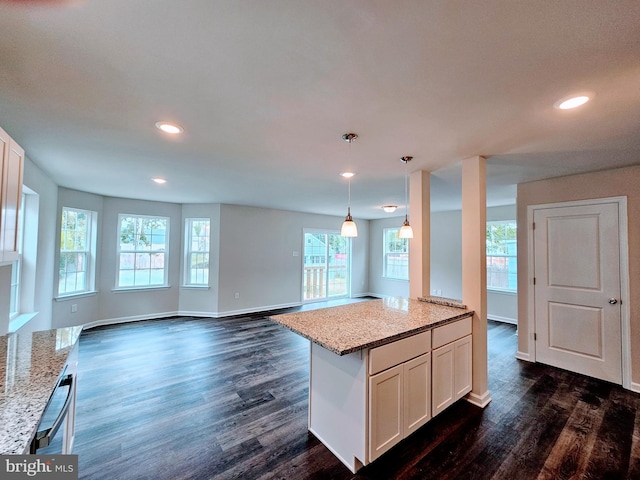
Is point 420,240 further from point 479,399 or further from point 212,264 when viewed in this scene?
point 212,264

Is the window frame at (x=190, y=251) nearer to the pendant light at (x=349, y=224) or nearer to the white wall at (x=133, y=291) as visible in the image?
the white wall at (x=133, y=291)

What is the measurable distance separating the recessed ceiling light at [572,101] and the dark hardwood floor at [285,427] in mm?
2368

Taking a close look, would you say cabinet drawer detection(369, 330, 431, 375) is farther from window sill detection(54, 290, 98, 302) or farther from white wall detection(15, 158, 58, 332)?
window sill detection(54, 290, 98, 302)

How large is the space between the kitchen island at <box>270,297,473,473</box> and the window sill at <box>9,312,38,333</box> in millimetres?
2900

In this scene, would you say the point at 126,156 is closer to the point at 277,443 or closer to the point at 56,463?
the point at 56,463

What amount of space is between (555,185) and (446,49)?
3.19 metres

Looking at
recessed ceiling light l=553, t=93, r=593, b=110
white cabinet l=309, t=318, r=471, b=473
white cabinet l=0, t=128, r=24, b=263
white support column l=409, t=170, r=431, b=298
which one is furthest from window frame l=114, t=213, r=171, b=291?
recessed ceiling light l=553, t=93, r=593, b=110

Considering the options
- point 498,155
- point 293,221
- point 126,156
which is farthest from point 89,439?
point 293,221

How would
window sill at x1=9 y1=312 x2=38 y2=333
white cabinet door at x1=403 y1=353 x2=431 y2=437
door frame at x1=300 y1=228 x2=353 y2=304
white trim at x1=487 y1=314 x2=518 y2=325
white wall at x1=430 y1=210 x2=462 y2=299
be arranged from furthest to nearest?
door frame at x1=300 y1=228 x2=353 y2=304 → white wall at x1=430 y1=210 x2=462 y2=299 → white trim at x1=487 y1=314 x2=518 y2=325 → window sill at x1=9 y1=312 x2=38 y2=333 → white cabinet door at x1=403 y1=353 x2=431 y2=437

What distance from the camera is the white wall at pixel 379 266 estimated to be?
24.7ft

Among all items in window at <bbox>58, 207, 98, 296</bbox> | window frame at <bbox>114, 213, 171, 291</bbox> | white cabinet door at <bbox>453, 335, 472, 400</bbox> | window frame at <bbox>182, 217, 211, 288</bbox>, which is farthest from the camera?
window frame at <bbox>182, 217, 211, 288</bbox>

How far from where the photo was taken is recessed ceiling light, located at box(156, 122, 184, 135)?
6.68ft

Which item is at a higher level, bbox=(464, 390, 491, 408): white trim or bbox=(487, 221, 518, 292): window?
bbox=(487, 221, 518, 292): window

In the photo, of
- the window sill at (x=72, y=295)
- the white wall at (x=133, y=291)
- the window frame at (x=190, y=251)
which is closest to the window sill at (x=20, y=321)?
the window sill at (x=72, y=295)
